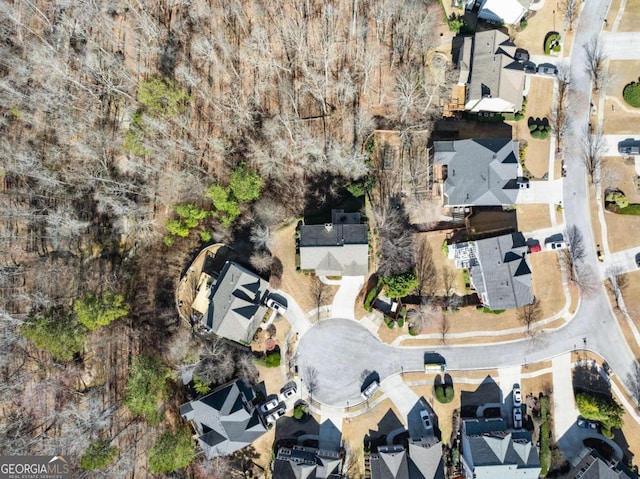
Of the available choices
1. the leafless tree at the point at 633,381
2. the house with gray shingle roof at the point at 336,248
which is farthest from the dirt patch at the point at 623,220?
the house with gray shingle roof at the point at 336,248

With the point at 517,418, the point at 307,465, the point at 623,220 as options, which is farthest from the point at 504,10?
the point at 307,465

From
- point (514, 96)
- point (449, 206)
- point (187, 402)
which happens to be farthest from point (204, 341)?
point (514, 96)

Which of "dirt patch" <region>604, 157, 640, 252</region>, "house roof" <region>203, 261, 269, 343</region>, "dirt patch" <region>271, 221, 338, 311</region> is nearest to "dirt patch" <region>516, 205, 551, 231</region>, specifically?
"dirt patch" <region>604, 157, 640, 252</region>

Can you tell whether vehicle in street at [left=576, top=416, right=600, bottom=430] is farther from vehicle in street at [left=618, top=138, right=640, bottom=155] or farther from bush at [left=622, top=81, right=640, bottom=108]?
bush at [left=622, top=81, right=640, bottom=108]

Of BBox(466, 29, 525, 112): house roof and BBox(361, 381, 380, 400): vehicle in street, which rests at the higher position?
BBox(466, 29, 525, 112): house roof

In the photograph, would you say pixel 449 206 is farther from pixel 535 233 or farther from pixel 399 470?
pixel 399 470

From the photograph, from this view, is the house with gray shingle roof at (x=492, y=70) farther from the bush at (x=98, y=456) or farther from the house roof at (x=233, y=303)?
the bush at (x=98, y=456)
